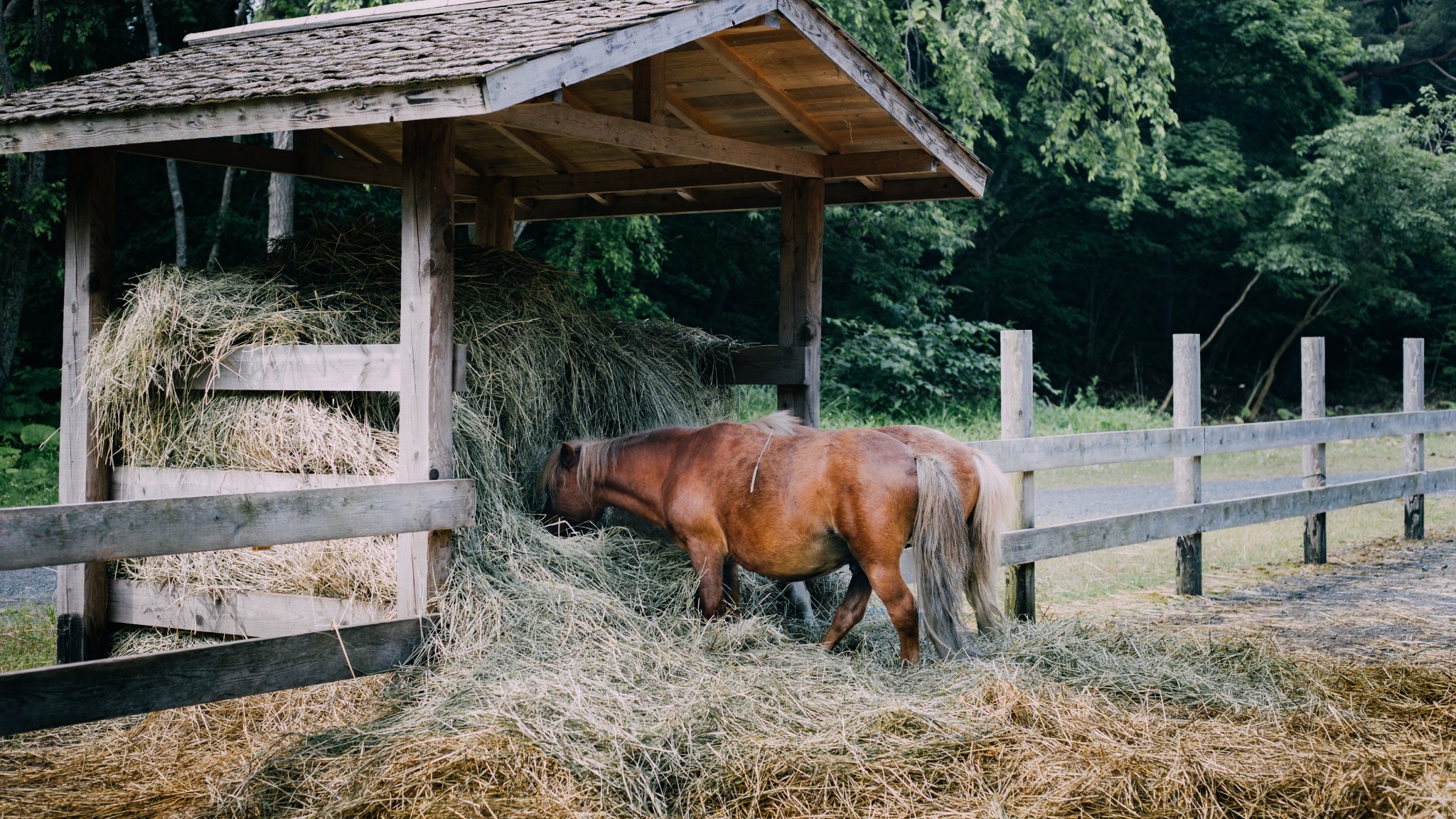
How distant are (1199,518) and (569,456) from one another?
14.4 ft

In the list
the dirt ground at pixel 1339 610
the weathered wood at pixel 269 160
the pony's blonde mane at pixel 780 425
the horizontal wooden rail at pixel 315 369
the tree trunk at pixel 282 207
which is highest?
the tree trunk at pixel 282 207

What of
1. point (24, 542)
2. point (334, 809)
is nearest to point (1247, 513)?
point (334, 809)

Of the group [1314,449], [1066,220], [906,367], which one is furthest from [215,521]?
[1066,220]

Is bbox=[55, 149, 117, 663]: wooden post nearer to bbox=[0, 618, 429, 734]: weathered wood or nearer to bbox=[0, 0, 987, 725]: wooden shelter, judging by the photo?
bbox=[0, 0, 987, 725]: wooden shelter

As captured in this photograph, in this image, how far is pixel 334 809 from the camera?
3273mm

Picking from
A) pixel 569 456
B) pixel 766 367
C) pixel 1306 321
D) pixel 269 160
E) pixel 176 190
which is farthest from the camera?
pixel 1306 321

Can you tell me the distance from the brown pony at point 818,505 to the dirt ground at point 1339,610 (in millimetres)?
2005

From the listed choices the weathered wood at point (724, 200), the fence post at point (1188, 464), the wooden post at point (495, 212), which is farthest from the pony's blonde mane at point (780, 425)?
the fence post at point (1188, 464)

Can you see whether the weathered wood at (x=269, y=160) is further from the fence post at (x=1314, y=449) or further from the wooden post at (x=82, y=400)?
the fence post at (x=1314, y=449)

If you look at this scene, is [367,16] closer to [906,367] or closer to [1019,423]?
[1019,423]

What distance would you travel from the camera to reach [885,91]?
18.7 feet

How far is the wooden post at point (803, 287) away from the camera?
Result: 652 cm

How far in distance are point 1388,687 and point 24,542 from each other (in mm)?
5031

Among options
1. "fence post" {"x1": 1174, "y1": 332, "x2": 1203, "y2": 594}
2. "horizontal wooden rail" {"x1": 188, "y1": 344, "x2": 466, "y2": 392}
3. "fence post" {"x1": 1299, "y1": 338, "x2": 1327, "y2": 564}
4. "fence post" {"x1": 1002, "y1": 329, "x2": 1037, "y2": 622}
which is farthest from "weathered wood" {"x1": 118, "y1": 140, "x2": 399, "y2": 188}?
"fence post" {"x1": 1299, "y1": 338, "x2": 1327, "y2": 564}
